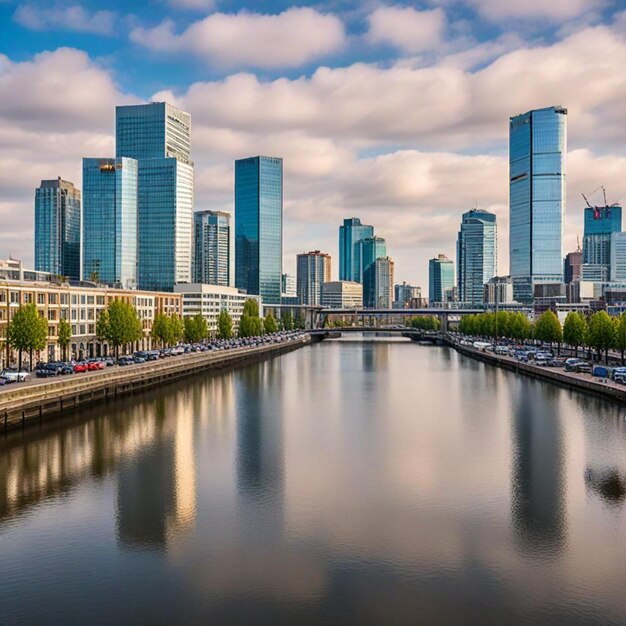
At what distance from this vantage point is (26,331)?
77.8 meters

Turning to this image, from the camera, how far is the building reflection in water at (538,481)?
98.4 feet

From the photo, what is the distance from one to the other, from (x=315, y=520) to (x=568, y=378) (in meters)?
56.5

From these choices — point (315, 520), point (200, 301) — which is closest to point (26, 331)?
point (315, 520)

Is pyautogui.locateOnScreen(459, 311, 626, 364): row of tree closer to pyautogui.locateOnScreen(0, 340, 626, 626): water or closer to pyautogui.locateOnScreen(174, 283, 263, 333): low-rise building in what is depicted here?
pyautogui.locateOnScreen(0, 340, 626, 626): water

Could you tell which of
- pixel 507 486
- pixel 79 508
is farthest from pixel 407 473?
pixel 79 508

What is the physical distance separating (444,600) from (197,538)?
1091 centimetres

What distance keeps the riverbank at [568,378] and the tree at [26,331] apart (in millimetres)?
58680

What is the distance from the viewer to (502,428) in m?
56.0

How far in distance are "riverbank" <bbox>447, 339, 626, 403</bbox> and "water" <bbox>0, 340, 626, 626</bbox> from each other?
8.56 m

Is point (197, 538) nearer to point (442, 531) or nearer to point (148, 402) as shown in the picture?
point (442, 531)

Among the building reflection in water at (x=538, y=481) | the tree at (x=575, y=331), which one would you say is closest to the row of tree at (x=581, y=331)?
the tree at (x=575, y=331)

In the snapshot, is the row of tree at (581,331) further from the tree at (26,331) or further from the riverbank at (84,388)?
the tree at (26,331)

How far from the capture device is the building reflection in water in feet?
98.4

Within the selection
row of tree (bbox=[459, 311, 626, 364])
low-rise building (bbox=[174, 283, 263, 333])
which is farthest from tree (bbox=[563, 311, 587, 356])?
low-rise building (bbox=[174, 283, 263, 333])
